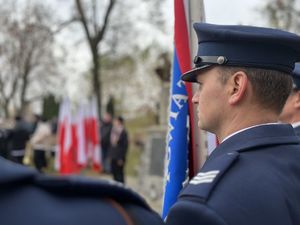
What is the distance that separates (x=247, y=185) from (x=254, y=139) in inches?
8.1

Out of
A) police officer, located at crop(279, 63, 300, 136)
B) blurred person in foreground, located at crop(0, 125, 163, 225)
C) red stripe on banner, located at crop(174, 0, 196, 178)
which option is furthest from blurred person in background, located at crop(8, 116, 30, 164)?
blurred person in foreground, located at crop(0, 125, 163, 225)

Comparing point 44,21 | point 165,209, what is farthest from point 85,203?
point 44,21

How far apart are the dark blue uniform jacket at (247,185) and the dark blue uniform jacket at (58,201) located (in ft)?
0.95

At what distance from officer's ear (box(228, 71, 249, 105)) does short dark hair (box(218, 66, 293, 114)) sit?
0.01 metres

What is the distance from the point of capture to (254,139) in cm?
155

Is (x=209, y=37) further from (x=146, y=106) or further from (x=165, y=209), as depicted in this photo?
(x=146, y=106)

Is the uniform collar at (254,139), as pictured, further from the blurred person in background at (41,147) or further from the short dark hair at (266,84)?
the blurred person in background at (41,147)

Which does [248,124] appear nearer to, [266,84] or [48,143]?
[266,84]

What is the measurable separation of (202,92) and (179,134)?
2.91 feet

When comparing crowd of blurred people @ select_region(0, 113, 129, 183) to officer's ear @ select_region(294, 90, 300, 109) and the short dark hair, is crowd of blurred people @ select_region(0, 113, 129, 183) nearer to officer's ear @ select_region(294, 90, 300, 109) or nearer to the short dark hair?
officer's ear @ select_region(294, 90, 300, 109)

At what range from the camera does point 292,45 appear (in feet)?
5.50

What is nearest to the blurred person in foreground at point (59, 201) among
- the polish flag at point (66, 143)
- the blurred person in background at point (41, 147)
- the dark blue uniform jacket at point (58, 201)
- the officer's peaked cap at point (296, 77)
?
the dark blue uniform jacket at point (58, 201)

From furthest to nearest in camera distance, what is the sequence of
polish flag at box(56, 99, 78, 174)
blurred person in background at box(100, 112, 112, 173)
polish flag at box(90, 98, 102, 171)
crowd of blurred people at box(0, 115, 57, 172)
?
polish flag at box(90, 98, 102, 171)
blurred person in background at box(100, 112, 112, 173)
polish flag at box(56, 99, 78, 174)
crowd of blurred people at box(0, 115, 57, 172)

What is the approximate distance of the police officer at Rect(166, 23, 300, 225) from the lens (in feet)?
4.50
